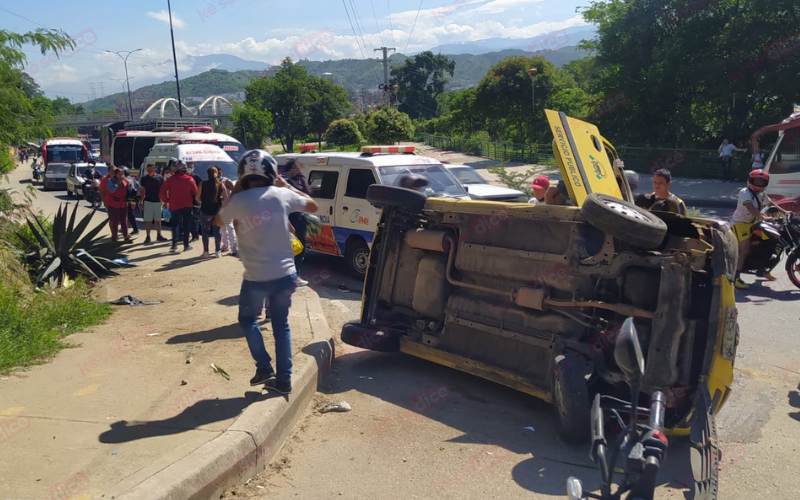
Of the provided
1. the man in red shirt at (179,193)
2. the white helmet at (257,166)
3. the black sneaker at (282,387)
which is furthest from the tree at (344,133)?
the black sneaker at (282,387)

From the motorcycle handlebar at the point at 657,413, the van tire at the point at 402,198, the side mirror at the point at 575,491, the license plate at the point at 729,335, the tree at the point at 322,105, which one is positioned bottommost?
the side mirror at the point at 575,491

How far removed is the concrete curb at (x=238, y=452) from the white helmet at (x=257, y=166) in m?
1.61

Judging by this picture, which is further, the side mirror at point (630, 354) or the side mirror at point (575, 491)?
the side mirror at point (575, 491)

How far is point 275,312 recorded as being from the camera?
190 inches

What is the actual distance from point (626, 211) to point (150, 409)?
12.0 ft

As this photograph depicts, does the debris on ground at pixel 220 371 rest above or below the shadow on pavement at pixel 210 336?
above

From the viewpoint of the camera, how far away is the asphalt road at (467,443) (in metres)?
4.05

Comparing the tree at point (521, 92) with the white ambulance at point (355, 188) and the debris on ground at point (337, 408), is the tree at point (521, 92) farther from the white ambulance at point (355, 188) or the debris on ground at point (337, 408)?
the debris on ground at point (337, 408)

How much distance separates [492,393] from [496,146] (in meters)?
33.5

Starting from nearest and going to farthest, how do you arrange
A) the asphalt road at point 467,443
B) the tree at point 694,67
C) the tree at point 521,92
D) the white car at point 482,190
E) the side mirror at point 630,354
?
the side mirror at point 630,354
the asphalt road at point 467,443
the white car at point 482,190
the tree at point 694,67
the tree at point 521,92

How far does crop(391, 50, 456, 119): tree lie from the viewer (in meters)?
88.5

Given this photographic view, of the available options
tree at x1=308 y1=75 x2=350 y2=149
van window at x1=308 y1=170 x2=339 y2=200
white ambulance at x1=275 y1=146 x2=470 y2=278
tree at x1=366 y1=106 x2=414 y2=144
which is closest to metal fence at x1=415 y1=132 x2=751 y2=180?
tree at x1=366 y1=106 x2=414 y2=144

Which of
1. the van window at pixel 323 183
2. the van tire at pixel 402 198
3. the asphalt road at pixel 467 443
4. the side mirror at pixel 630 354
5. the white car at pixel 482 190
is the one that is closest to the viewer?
the side mirror at pixel 630 354

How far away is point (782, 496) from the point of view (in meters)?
3.88
